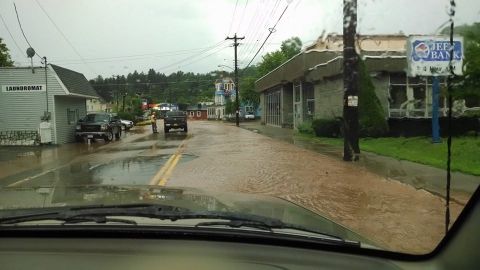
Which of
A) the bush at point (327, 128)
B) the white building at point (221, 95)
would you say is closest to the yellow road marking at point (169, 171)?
the bush at point (327, 128)

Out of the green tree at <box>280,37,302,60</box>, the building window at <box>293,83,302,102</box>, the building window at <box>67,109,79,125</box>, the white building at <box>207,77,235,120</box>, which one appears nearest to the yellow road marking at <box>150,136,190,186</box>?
the green tree at <box>280,37,302,60</box>

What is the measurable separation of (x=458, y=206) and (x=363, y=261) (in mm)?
5404

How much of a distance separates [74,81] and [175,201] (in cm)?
3225

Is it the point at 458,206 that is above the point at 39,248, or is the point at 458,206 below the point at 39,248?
below

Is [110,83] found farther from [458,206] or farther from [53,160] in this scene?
[458,206]

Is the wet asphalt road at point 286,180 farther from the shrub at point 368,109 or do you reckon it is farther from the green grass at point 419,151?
the shrub at point 368,109

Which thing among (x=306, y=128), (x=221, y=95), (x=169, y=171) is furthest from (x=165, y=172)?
(x=221, y=95)

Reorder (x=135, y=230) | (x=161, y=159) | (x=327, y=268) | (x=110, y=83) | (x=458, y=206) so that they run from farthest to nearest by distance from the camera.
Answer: (x=110, y=83), (x=161, y=159), (x=458, y=206), (x=135, y=230), (x=327, y=268)

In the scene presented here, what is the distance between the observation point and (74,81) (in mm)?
34188

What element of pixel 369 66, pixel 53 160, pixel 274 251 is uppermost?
pixel 369 66

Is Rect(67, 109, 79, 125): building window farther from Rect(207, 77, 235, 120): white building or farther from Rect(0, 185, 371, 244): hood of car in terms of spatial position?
Rect(207, 77, 235, 120): white building

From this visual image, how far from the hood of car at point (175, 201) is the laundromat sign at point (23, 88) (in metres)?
28.3

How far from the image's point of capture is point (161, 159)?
18.5m

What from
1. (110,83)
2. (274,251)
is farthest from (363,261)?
(110,83)
